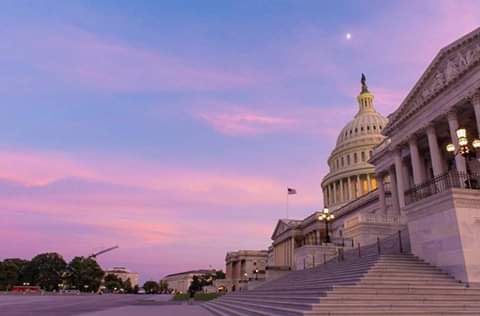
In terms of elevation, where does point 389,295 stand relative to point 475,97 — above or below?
below

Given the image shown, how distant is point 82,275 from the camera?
409ft

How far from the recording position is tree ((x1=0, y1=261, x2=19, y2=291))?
11538 cm

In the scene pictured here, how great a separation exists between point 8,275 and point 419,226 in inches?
5070

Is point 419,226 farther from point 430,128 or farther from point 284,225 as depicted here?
point 284,225

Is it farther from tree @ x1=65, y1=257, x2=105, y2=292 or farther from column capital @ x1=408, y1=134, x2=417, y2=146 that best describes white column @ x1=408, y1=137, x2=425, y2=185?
tree @ x1=65, y1=257, x2=105, y2=292

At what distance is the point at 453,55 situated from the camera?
3100 centimetres

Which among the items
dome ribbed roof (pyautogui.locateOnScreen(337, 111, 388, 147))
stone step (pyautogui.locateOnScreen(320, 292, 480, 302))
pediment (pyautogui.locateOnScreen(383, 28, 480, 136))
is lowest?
stone step (pyautogui.locateOnScreen(320, 292, 480, 302))

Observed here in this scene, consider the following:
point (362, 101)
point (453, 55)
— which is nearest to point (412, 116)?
point (453, 55)

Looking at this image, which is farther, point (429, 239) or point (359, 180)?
point (359, 180)

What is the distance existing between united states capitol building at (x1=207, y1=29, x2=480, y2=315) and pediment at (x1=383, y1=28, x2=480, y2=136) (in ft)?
0.27

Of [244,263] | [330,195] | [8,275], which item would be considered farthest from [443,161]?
[8,275]

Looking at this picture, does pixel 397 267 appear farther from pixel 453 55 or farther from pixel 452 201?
pixel 453 55

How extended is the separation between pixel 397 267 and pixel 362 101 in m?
105

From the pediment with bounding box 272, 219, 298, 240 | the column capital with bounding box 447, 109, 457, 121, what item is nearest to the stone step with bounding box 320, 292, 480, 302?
the column capital with bounding box 447, 109, 457, 121
